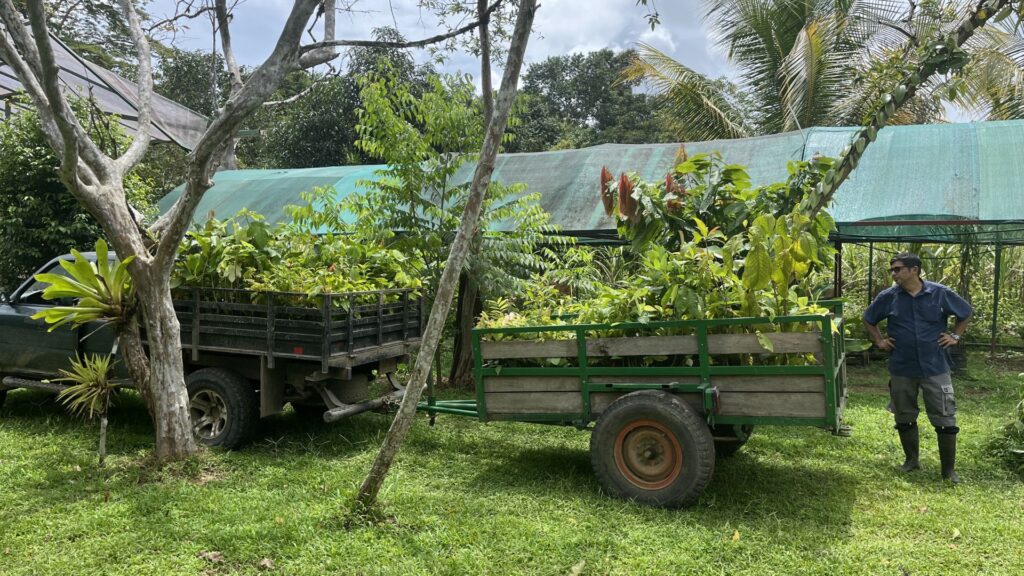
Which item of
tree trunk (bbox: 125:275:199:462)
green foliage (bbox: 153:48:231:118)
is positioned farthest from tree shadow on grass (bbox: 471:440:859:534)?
green foliage (bbox: 153:48:231:118)

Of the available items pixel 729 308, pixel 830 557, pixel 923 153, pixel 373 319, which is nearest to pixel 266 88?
pixel 373 319

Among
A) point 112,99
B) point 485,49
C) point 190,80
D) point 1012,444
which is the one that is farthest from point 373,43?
point 190,80

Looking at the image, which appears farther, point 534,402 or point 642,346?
point 534,402

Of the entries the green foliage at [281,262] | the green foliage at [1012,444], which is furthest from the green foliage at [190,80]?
the green foliage at [1012,444]

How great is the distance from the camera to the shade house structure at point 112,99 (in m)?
12.2

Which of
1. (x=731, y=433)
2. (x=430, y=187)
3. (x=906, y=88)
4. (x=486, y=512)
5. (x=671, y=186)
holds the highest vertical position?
(x=906, y=88)

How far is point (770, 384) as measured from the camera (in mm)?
5016

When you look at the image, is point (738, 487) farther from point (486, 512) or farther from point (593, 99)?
point (593, 99)

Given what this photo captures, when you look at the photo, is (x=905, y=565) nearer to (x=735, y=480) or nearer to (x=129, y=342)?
Result: (x=735, y=480)

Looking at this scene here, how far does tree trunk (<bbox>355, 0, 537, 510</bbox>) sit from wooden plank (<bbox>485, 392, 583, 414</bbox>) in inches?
47.2

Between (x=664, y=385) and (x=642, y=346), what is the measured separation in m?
0.30

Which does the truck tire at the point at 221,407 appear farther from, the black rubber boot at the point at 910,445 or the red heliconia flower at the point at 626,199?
the black rubber boot at the point at 910,445

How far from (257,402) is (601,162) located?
6.87m

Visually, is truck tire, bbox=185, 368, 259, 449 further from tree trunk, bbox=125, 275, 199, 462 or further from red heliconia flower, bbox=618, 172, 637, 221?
red heliconia flower, bbox=618, 172, 637, 221
